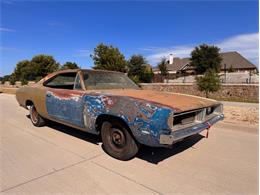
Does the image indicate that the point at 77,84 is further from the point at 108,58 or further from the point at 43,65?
the point at 43,65

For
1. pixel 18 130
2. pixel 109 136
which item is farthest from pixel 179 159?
pixel 18 130

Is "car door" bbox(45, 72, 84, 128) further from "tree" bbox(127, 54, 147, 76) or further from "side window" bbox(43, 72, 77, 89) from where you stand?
"tree" bbox(127, 54, 147, 76)

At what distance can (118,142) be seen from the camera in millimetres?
3641

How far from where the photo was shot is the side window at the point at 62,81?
4.75 metres

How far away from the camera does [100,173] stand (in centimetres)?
311

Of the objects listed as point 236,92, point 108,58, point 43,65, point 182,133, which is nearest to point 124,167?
point 182,133

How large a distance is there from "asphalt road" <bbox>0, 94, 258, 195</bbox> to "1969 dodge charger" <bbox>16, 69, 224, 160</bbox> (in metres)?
0.42

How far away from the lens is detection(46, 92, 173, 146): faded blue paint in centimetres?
292

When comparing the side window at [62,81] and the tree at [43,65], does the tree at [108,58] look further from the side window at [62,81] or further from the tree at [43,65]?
the tree at [43,65]

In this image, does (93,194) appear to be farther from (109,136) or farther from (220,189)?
(220,189)

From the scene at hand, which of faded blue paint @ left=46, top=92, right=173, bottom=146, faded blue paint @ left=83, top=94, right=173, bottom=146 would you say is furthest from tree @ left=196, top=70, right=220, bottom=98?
faded blue paint @ left=83, top=94, right=173, bottom=146

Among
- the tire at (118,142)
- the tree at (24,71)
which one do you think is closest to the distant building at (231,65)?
the tree at (24,71)

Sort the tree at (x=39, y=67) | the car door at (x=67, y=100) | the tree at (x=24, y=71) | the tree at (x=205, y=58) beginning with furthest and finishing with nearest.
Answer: the tree at (x=24, y=71), the tree at (x=39, y=67), the tree at (x=205, y=58), the car door at (x=67, y=100)

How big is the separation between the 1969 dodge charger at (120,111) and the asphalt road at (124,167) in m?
0.42
